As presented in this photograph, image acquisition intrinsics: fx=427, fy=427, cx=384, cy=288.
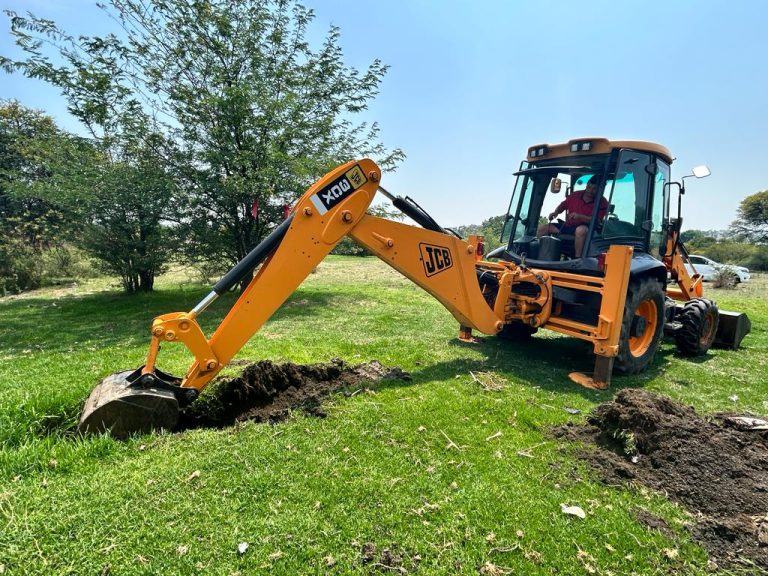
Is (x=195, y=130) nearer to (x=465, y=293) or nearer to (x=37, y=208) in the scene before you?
(x=465, y=293)

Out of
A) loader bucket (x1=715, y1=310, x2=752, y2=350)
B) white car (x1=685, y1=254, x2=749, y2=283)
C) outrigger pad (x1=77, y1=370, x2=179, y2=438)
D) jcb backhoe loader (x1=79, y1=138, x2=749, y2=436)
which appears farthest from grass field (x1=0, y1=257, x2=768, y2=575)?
white car (x1=685, y1=254, x2=749, y2=283)

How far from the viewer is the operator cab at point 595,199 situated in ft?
17.6

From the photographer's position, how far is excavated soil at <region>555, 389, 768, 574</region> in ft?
8.13

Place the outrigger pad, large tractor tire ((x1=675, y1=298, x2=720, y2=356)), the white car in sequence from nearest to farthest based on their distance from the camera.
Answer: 1. the outrigger pad
2. large tractor tire ((x1=675, y1=298, x2=720, y2=356))
3. the white car

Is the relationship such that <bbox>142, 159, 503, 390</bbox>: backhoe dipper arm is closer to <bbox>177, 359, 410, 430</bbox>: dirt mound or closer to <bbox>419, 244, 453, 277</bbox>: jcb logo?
<bbox>419, 244, 453, 277</bbox>: jcb logo

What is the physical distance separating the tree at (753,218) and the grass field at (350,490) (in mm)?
45262

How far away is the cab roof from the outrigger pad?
5.37m

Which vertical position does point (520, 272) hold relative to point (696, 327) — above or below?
above

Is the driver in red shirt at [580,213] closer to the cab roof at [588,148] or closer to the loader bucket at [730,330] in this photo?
the cab roof at [588,148]

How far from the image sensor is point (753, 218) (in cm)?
3931

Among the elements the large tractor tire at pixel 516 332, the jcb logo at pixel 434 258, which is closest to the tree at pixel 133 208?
the jcb logo at pixel 434 258

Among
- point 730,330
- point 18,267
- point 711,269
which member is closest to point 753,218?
point 711,269

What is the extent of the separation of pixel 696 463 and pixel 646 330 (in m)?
3.31

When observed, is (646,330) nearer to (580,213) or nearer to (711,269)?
(580,213)
